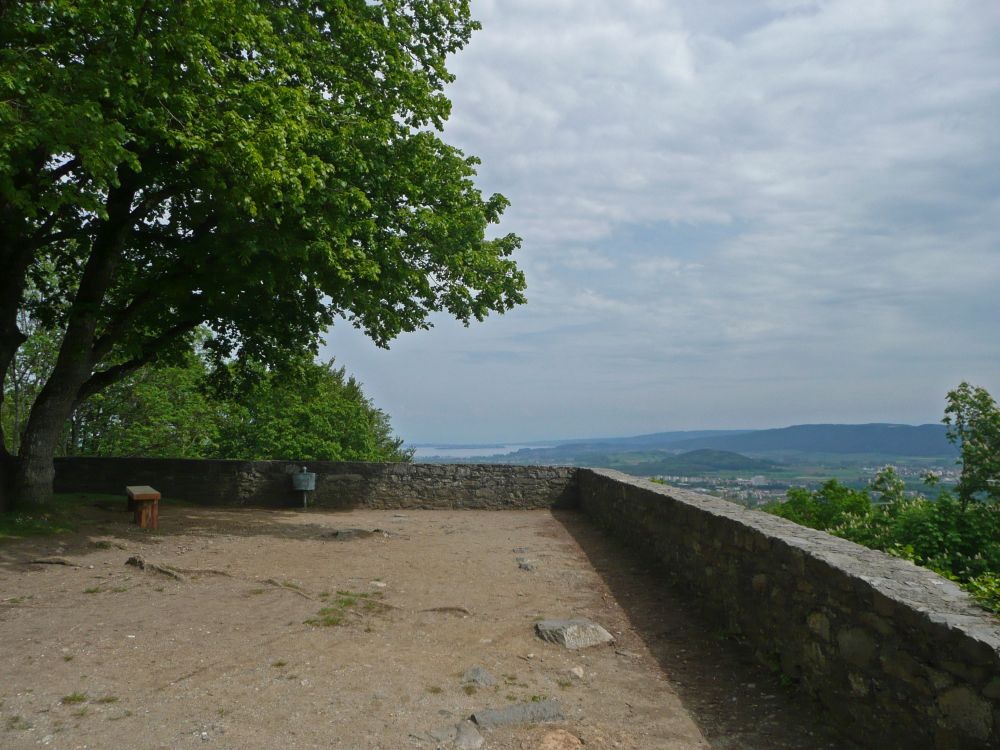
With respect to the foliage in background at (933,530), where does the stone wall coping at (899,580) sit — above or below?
above

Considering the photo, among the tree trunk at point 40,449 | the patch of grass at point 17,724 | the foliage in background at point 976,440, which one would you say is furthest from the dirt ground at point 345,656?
the foliage in background at point 976,440

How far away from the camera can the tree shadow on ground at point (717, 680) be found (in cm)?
363

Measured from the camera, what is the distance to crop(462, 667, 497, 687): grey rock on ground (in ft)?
14.3

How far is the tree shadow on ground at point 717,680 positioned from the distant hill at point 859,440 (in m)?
7.23

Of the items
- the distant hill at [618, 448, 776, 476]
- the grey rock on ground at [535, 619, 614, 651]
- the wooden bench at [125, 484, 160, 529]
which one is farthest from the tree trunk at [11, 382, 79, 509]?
the distant hill at [618, 448, 776, 476]

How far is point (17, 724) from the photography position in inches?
137

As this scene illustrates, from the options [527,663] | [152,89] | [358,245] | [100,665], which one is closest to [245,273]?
[358,245]

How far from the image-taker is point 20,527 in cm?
870

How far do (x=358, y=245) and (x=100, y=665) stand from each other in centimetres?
609

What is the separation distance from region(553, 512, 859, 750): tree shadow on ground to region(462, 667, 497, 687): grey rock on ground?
1.22m

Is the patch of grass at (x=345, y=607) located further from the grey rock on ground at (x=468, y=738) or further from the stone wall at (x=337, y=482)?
the stone wall at (x=337, y=482)

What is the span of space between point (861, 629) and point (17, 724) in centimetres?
442

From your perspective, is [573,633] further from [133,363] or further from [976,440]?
[133,363]

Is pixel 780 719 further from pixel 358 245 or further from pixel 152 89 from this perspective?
pixel 152 89
